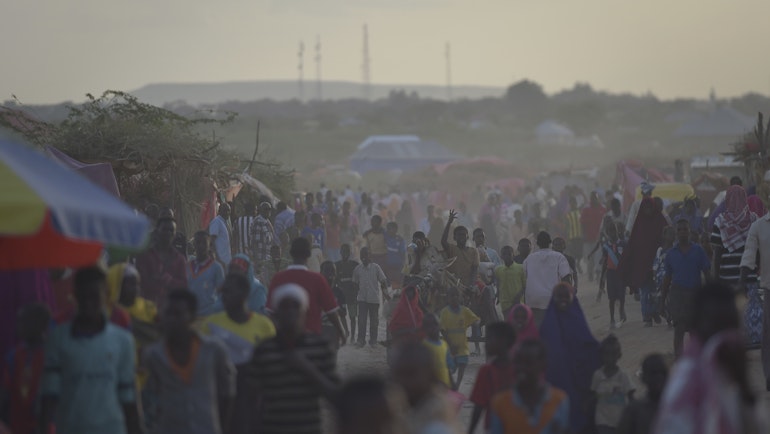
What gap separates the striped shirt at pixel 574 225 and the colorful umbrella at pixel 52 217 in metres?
18.5

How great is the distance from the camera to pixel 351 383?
630cm

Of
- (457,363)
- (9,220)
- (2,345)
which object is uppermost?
(9,220)

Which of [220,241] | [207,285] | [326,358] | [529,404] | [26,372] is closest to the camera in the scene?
[326,358]

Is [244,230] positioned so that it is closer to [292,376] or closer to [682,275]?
[682,275]

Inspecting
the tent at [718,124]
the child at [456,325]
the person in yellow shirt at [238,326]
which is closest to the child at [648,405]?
the person in yellow shirt at [238,326]

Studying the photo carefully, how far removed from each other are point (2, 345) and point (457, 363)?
20.3 ft

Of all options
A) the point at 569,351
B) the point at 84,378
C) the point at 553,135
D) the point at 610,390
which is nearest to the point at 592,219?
the point at 569,351

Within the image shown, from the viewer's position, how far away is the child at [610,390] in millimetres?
10195

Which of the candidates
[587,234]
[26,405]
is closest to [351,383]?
[26,405]

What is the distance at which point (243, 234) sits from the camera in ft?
63.3

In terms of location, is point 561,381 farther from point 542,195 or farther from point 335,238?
point 542,195

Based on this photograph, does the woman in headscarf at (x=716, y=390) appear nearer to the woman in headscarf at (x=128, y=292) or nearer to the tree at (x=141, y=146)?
the woman in headscarf at (x=128, y=292)

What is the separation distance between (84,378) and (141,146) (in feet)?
38.8

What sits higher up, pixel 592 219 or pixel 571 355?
pixel 592 219
